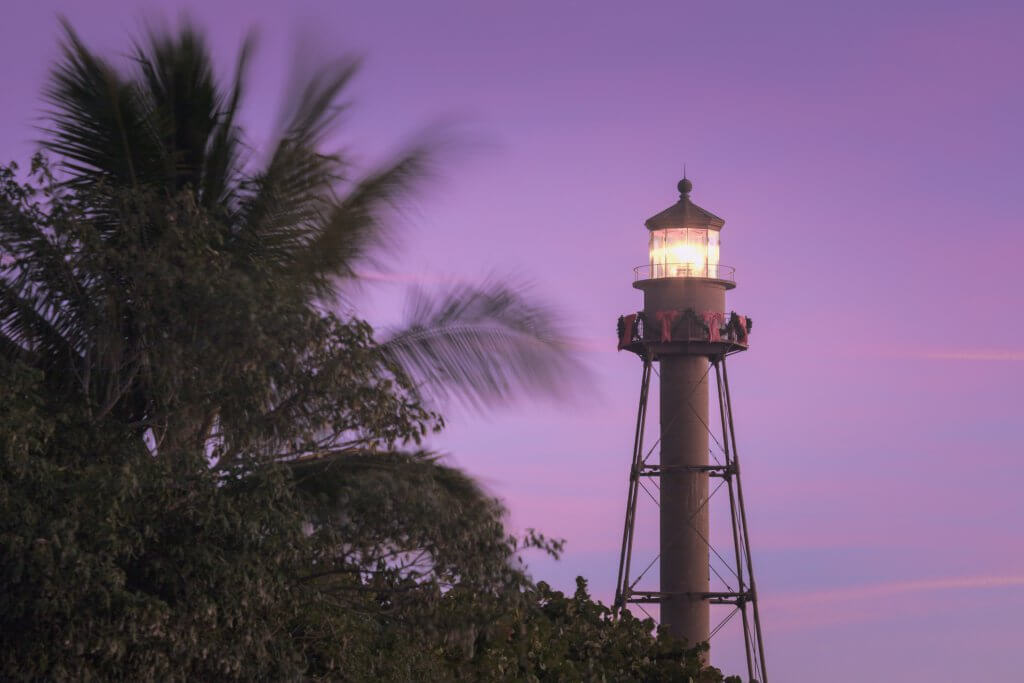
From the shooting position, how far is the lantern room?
3738cm

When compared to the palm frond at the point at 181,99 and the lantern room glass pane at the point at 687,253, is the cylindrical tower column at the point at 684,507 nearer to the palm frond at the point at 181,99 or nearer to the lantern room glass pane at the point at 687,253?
the lantern room glass pane at the point at 687,253

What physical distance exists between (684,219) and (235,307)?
78.7 ft

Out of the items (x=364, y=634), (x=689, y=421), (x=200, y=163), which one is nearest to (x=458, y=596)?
(x=364, y=634)

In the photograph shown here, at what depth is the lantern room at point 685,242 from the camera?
123ft

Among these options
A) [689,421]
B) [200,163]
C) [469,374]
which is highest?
[689,421]

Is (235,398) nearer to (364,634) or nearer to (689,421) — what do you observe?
(364,634)

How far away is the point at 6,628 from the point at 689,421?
23898 millimetres

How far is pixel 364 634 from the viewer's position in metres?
17.5

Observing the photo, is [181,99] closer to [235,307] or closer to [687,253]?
[235,307]

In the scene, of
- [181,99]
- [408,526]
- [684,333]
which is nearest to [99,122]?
[181,99]

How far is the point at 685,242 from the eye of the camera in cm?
3769

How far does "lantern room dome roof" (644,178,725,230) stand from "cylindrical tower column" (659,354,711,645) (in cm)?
405

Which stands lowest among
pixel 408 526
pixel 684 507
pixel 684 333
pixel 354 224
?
pixel 408 526

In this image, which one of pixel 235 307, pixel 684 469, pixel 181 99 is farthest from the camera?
pixel 684 469
